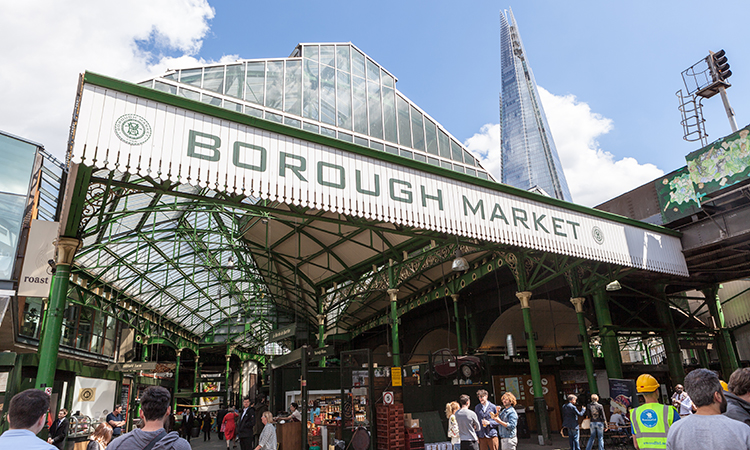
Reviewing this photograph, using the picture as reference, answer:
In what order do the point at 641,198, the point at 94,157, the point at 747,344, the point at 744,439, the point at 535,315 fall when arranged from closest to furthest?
1. the point at 744,439
2. the point at 94,157
3. the point at 641,198
4. the point at 747,344
5. the point at 535,315

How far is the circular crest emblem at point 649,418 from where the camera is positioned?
4.45m

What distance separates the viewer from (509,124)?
171 meters

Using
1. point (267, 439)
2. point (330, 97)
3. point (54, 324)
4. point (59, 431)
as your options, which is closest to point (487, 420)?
point (267, 439)

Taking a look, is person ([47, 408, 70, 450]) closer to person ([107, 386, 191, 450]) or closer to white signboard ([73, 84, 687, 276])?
white signboard ([73, 84, 687, 276])

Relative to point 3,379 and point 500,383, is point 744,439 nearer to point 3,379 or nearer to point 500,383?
point 500,383

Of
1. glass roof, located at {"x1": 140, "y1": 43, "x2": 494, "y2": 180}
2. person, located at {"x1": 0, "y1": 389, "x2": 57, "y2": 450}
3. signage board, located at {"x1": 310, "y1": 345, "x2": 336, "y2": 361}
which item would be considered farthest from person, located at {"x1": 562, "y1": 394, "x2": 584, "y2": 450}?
glass roof, located at {"x1": 140, "y1": 43, "x2": 494, "y2": 180}

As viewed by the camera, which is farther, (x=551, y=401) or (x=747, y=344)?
(x=747, y=344)

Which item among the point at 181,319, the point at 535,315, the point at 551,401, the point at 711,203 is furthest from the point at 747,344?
the point at 181,319

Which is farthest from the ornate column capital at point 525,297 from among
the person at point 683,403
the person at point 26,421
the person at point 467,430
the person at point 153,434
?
the person at point 26,421

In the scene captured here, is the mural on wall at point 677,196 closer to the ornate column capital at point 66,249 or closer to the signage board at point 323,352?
the signage board at point 323,352


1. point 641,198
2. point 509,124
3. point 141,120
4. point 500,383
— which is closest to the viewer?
point 141,120

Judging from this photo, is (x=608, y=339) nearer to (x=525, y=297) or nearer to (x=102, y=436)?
(x=525, y=297)

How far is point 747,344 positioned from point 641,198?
47.5 ft

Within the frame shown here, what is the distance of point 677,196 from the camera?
15336 millimetres
